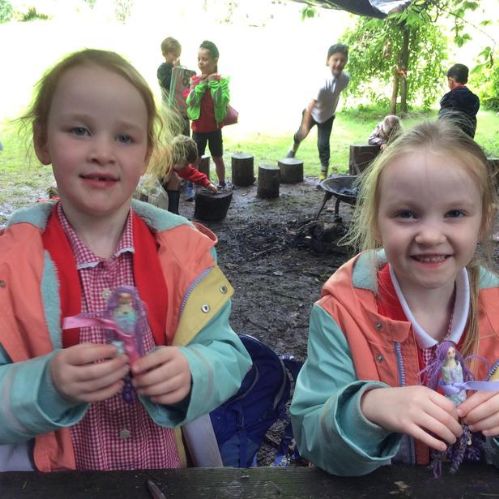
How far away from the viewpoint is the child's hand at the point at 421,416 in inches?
41.2

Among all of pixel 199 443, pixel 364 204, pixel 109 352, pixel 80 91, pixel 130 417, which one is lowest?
pixel 199 443

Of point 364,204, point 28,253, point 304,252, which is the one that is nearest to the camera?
point 28,253

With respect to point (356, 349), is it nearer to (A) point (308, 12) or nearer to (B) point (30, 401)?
(B) point (30, 401)

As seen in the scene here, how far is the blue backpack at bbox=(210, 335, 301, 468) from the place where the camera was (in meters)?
1.70

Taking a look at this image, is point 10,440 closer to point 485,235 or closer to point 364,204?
point 364,204

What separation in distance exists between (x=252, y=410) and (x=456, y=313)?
74 centimetres

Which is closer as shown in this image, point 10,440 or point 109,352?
point 109,352

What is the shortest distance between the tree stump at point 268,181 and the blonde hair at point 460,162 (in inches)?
247

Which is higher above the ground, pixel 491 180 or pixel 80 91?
pixel 80 91

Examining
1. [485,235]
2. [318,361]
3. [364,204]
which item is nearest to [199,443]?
[318,361]

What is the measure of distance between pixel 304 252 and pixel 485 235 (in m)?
4.48

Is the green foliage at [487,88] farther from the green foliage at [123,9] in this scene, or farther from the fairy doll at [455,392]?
the fairy doll at [455,392]

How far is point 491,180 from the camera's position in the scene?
4.91ft

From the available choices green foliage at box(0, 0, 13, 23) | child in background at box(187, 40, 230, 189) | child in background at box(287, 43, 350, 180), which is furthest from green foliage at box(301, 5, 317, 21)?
green foliage at box(0, 0, 13, 23)
